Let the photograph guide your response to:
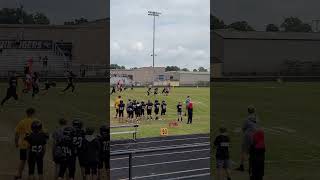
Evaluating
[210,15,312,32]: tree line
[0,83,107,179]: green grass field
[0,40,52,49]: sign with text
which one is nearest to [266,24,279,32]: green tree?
[210,15,312,32]: tree line

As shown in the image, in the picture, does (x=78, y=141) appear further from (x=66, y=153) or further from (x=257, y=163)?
(x=257, y=163)

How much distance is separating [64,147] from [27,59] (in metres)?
17.8

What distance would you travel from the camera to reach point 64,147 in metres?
7.82

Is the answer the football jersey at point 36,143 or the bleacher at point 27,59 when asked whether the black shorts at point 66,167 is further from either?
the bleacher at point 27,59

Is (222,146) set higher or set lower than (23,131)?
lower

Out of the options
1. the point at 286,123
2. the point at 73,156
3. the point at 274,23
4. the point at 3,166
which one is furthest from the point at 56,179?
the point at 274,23

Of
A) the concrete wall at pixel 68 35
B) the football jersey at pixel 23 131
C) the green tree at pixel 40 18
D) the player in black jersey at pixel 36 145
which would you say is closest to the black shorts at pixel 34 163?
the player in black jersey at pixel 36 145

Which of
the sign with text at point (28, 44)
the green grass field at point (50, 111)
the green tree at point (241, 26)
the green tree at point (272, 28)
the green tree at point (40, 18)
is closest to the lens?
the green grass field at point (50, 111)

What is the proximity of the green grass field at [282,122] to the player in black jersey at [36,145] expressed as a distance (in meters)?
3.92

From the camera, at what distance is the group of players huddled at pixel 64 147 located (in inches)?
308

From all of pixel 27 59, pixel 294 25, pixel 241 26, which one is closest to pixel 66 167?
pixel 27 59

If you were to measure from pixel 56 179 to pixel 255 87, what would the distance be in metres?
24.0

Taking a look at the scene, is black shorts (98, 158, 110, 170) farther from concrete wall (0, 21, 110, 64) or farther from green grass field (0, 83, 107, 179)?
concrete wall (0, 21, 110, 64)

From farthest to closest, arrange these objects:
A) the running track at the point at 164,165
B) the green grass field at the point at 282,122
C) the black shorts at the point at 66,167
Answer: the green grass field at the point at 282,122
the running track at the point at 164,165
the black shorts at the point at 66,167
